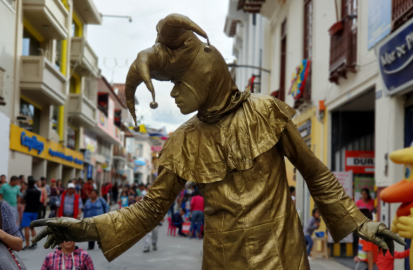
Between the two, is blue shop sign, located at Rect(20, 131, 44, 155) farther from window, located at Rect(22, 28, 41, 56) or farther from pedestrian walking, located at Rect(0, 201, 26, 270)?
pedestrian walking, located at Rect(0, 201, 26, 270)

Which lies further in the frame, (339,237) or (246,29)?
(246,29)

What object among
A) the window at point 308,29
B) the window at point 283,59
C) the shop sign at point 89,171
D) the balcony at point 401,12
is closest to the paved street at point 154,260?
the balcony at point 401,12

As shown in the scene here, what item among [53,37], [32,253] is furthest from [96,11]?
[32,253]

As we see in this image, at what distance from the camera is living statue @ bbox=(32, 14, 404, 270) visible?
2.97 meters

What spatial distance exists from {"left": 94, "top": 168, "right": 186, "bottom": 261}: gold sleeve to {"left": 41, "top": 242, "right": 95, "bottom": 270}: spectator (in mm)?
2167

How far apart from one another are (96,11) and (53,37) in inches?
293

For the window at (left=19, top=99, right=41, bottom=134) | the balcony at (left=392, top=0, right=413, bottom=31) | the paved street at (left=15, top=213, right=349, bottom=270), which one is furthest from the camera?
the window at (left=19, top=99, right=41, bottom=134)

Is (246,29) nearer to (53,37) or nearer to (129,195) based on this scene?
(53,37)

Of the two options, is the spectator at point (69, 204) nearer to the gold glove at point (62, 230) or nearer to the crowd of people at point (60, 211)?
the crowd of people at point (60, 211)

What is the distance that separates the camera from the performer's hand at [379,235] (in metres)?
2.92

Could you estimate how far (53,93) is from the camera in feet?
68.2

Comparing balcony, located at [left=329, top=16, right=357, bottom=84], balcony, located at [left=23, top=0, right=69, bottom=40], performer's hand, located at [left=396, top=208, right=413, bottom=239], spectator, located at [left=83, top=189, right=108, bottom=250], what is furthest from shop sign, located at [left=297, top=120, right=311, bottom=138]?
balcony, located at [left=23, top=0, right=69, bottom=40]

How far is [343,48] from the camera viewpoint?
1130cm

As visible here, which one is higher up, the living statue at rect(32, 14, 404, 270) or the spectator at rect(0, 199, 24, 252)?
the living statue at rect(32, 14, 404, 270)
